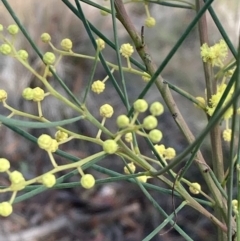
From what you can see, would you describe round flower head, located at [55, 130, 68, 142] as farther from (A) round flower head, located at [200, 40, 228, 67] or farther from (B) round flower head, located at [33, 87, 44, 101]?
(A) round flower head, located at [200, 40, 228, 67]

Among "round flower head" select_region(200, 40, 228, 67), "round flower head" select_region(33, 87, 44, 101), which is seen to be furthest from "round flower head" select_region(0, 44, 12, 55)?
"round flower head" select_region(200, 40, 228, 67)

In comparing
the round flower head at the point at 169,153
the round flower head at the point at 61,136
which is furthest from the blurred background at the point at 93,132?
the round flower head at the point at 61,136

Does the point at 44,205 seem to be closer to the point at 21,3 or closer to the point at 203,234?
the point at 203,234

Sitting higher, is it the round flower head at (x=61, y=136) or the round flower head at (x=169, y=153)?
the round flower head at (x=169, y=153)

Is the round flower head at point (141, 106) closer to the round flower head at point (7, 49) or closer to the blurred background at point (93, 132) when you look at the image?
the round flower head at point (7, 49)

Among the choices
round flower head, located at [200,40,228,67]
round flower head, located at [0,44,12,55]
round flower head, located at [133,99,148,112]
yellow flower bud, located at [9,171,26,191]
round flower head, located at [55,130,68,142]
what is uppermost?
round flower head, located at [200,40,228,67]

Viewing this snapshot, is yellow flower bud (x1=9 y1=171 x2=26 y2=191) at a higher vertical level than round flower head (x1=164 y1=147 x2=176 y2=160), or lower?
lower

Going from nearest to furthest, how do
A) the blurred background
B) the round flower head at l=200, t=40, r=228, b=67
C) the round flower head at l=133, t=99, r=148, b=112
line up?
the round flower head at l=133, t=99, r=148, b=112 → the round flower head at l=200, t=40, r=228, b=67 → the blurred background

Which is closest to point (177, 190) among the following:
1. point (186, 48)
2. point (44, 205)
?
point (44, 205)

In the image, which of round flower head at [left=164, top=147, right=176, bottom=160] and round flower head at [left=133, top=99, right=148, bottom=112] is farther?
round flower head at [left=164, top=147, right=176, bottom=160]
